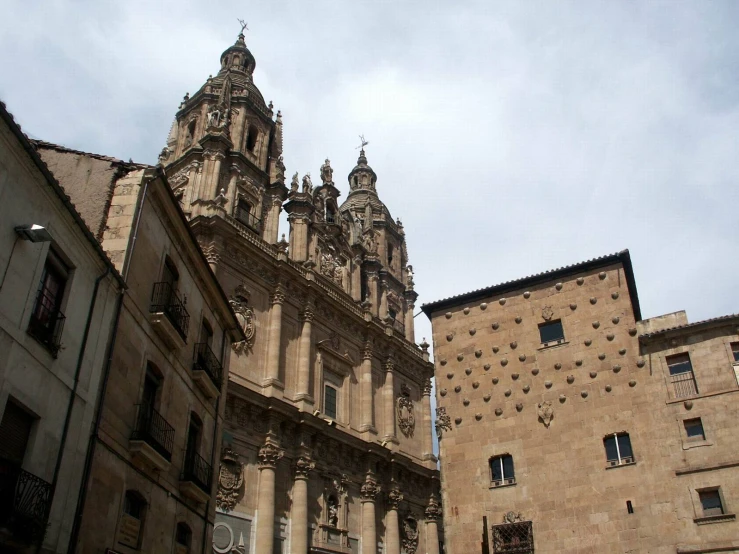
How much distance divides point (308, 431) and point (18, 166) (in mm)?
21183

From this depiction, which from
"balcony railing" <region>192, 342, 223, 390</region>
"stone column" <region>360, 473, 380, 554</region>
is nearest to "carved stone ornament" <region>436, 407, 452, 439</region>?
"balcony railing" <region>192, 342, 223, 390</region>

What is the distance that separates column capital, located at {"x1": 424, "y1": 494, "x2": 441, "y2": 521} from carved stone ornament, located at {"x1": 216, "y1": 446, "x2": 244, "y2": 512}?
13454 millimetres

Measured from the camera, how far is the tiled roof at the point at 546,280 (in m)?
18.4

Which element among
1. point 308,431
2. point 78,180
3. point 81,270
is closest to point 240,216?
point 308,431

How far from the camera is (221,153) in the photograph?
32719mm

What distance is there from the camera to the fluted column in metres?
38.2

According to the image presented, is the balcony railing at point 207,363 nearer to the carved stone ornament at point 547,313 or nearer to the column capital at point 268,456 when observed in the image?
the carved stone ornament at point 547,313

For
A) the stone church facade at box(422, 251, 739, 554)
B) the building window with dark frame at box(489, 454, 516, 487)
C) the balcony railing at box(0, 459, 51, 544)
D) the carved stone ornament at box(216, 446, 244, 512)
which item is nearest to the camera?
the balcony railing at box(0, 459, 51, 544)

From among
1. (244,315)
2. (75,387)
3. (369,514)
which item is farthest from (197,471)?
(369,514)

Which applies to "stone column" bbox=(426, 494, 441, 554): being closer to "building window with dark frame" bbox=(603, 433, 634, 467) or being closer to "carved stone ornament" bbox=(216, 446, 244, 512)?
"carved stone ornament" bbox=(216, 446, 244, 512)

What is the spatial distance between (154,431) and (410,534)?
23.8 meters

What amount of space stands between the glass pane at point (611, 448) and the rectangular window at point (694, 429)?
164 cm

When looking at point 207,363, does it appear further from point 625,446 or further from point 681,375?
point 681,375

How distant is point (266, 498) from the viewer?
26.5 m
